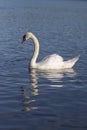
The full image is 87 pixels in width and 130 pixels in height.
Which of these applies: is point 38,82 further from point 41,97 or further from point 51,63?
point 51,63

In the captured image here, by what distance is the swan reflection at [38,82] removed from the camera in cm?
1450

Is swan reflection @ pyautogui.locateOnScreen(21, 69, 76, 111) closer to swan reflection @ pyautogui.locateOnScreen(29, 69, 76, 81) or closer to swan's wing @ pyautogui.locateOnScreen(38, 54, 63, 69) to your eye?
swan reflection @ pyautogui.locateOnScreen(29, 69, 76, 81)

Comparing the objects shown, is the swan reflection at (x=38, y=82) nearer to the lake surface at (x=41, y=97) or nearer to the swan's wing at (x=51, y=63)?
the lake surface at (x=41, y=97)

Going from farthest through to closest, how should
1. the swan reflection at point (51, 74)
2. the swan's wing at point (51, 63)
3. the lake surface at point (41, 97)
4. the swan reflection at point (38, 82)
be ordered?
the swan's wing at point (51, 63) < the swan reflection at point (51, 74) < the swan reflection at point (38, 82) < the lake surface at point (41, 97)

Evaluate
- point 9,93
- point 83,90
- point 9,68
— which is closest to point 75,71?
point 9,68

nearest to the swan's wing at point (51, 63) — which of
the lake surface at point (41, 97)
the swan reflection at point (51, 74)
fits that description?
the swan reflection at point (51, 74)

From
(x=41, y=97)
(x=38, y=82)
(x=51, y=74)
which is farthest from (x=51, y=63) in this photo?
(x=41, y=97)

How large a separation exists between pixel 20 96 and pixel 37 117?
2598 millimetres

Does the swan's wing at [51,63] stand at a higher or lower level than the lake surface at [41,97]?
higher

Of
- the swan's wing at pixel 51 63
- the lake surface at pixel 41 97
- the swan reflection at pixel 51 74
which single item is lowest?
the lake surface at pixel 41 97

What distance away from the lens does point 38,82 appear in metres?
17.9

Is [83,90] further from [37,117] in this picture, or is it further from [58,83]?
[37,117]

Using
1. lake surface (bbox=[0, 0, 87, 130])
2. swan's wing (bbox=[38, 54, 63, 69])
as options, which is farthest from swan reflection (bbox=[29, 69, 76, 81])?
swan's wing (bbox=[38, 54, 63, 69])

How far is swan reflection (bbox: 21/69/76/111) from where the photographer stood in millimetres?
14495
